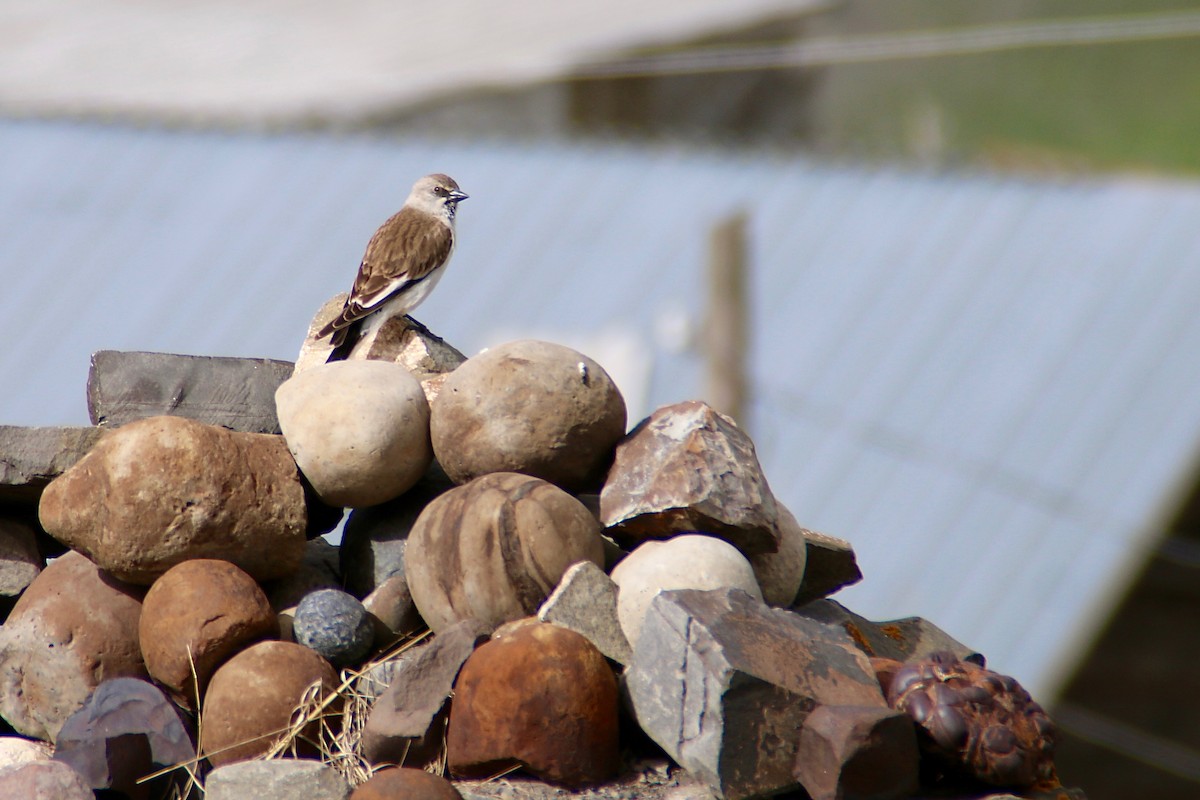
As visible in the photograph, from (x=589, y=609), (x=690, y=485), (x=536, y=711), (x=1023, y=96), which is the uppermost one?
(x=1023, y=96)

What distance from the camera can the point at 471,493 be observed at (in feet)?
16.1

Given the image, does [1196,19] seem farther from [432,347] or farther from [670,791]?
[670,791]

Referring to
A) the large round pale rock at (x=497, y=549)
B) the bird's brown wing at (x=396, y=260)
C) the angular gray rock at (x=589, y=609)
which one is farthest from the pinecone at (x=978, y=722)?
the bird's brown wing at (x=396, y=260)

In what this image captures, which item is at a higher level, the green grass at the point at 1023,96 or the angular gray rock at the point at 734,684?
the green grass at the point at 1023,96

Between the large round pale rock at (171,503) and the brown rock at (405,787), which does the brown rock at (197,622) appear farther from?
the brown rock at (405,787)

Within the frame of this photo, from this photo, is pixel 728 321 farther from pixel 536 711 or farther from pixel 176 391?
pixel 536 711

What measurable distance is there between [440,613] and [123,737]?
3.39ft

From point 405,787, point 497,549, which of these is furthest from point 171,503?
point 405,787

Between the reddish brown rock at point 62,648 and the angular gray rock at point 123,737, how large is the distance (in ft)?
0.64

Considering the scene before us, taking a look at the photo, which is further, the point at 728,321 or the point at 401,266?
the point at 728,321

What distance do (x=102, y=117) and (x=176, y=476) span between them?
1349 cm

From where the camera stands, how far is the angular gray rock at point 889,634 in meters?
5.49

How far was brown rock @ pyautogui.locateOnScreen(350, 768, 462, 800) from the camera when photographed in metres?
4.13

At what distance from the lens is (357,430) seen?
16.8 ft
